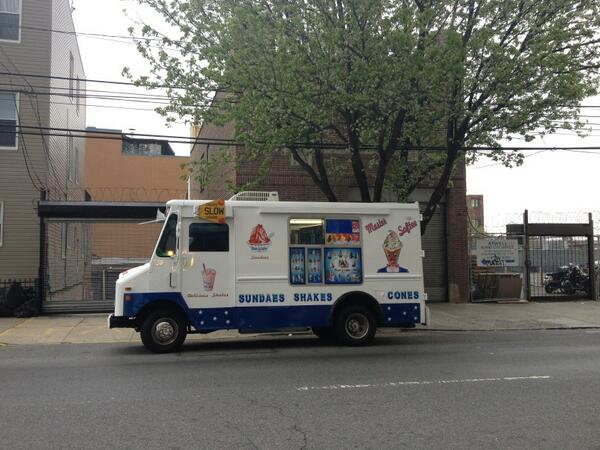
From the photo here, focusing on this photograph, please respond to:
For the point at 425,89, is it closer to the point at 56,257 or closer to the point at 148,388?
the point at 148,388

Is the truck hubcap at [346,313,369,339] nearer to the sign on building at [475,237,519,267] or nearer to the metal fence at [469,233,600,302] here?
the metal fence at [469,233,600,302]

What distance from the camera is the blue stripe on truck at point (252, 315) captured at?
406 inches

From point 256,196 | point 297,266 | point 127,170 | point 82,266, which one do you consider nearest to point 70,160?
point 82,266

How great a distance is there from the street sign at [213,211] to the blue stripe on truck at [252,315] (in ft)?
4.97

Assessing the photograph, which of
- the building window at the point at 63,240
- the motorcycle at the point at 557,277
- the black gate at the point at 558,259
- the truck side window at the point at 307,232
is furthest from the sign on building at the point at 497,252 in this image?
the building window at the point at 63,240

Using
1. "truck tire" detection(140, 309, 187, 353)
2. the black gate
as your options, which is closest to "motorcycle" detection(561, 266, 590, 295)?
the black gate

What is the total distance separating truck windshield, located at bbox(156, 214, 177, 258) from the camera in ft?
34.4

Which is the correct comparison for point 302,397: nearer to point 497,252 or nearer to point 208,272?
point 208,272

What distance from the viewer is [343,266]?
1127 cm

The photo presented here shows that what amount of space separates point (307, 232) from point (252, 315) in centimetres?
193

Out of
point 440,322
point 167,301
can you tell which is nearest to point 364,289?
point 167,301

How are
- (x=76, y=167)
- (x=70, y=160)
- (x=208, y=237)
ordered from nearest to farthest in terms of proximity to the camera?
1. (x=208, y=237)
2. (x=70, y=160)
3. (x=76, y=167)

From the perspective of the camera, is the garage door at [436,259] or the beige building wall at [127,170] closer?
the garage door at [436,259]

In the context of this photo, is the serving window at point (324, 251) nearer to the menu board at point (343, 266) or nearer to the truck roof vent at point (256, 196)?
the menu board at point (343, 266)
